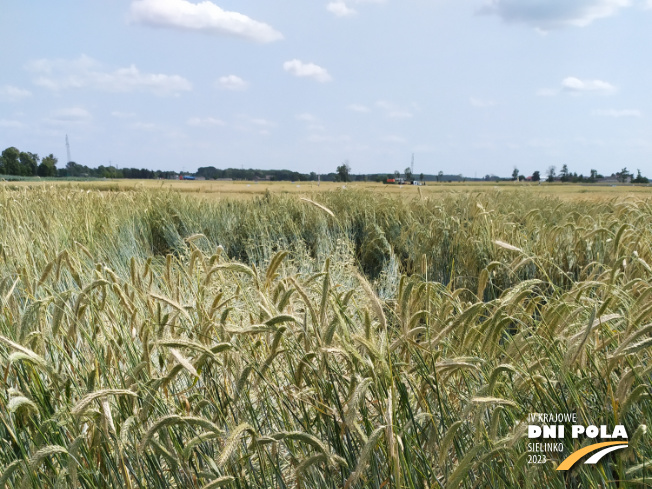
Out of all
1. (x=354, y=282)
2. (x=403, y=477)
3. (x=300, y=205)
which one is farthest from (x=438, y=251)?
(x=403, y=477)

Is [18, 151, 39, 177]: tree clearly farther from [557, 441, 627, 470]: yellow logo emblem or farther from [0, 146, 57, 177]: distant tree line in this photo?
[557, 441, 627, 470]: yellow logo emblem

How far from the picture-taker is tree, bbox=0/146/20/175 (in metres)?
53.9

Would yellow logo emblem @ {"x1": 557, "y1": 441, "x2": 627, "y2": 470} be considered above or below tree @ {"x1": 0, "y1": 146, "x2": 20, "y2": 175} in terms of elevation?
below

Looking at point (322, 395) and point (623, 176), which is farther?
point (623, 176)

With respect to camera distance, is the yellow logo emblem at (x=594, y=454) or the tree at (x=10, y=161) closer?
the yellow logo emblem at (x=594, y=454)

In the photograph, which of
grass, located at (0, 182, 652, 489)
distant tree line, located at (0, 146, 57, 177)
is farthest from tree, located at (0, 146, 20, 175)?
grass, located at (0, 182, 652, 489)

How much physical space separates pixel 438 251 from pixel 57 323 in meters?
4.18

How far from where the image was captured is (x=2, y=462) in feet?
4.40

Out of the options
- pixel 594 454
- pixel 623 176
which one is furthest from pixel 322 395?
pixel 623 176

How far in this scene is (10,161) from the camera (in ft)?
179

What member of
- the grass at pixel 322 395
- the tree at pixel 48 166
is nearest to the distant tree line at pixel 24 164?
the tree at pixel 48 166

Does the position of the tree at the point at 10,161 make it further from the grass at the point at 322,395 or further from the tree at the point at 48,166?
the grass at the point at 322,395

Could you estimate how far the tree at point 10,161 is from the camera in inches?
2123

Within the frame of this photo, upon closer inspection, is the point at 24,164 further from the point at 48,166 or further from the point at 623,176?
the point at 623,176
